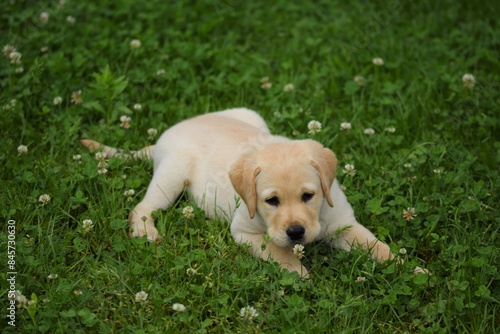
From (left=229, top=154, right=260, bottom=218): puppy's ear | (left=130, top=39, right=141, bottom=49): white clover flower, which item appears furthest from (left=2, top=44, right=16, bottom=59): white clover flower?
(left=229, top=154, right=260, bottom=218): puppy's ear

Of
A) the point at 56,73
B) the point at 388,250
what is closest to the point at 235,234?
the point at 388,250

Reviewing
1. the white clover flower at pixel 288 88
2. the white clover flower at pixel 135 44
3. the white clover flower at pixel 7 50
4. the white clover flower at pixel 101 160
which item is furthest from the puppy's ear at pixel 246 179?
the white clover flower at pixel 7 50

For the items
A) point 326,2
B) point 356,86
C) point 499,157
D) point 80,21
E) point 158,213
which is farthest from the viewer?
point 326,2

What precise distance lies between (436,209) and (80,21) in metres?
4.26

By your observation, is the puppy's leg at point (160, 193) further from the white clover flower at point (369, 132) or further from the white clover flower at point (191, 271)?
the white clover flower at point (369, 132)

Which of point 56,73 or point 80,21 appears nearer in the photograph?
point 56,73

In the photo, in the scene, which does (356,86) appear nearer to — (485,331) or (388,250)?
(388,250)

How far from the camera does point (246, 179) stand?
13.5 ft

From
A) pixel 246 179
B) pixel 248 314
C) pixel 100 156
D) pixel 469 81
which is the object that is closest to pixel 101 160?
pixel 100 156

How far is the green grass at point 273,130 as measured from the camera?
12.5ft

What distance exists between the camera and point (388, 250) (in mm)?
4172

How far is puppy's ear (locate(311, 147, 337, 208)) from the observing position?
407 centimetres

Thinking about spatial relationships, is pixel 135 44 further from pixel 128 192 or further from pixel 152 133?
pixel 128 192

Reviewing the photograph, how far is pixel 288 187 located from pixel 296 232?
0.88 ft
